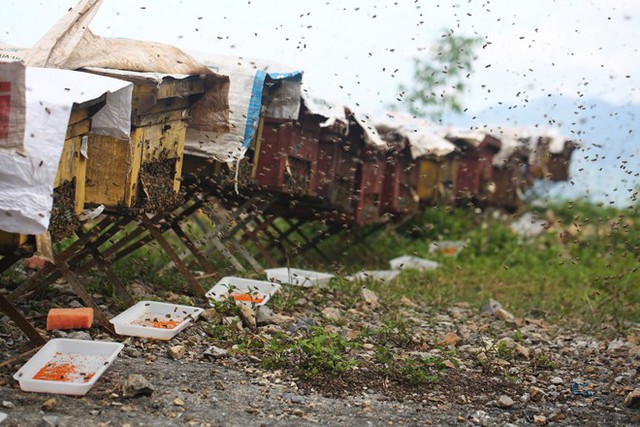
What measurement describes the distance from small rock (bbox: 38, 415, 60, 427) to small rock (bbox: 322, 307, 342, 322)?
383 centimetres

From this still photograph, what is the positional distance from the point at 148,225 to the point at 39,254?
2510 millimetres

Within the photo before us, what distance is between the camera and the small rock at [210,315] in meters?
7.41

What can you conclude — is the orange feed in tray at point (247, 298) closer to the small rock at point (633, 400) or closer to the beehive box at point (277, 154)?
the beehive box at point (277, 154)

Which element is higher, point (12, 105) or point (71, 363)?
point (12, 105)

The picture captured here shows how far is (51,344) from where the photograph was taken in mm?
5707

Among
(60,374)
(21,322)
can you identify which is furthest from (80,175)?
(60,374)

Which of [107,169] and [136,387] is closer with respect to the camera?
[136,387]

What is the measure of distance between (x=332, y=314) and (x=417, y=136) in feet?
18.3

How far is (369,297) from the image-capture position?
371 inches

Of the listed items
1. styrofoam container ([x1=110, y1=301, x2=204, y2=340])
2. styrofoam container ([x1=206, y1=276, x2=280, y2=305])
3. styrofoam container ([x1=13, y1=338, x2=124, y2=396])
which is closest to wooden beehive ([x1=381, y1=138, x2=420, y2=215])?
styrofoam container ([x1=206, y1=276, x2=280, y2=305])

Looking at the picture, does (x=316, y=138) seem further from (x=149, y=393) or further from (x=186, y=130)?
(x=149, y=393)

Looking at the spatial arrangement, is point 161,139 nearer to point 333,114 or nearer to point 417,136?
point 333,114

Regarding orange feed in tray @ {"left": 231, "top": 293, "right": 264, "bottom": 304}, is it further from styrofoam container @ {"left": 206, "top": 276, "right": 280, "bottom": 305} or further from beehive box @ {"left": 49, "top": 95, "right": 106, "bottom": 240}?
beehive box @ {"left": 49, "top": 95, "right": 106, "bottom": 240}

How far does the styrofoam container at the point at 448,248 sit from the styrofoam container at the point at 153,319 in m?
7.89
